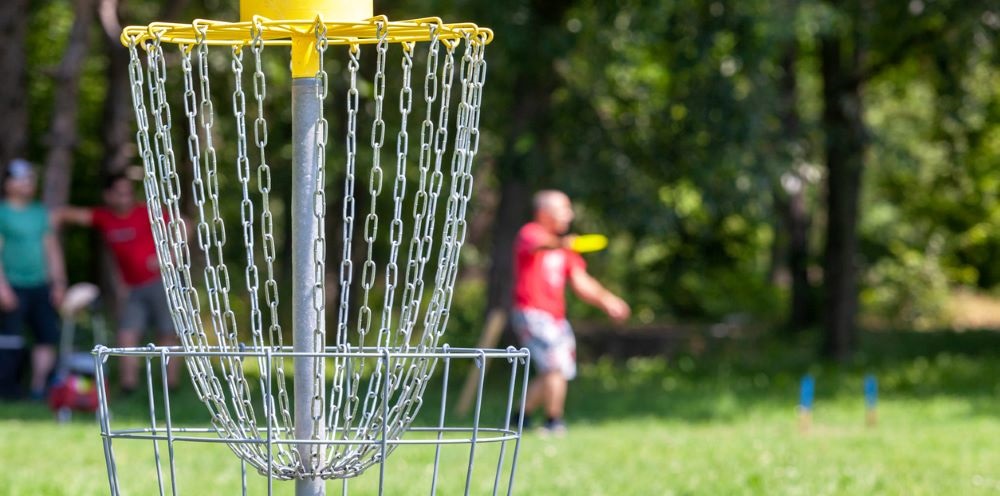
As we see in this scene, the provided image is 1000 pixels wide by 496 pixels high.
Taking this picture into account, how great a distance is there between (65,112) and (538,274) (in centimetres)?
635

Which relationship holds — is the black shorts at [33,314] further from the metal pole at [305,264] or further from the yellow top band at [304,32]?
the metal pole at [305,264]

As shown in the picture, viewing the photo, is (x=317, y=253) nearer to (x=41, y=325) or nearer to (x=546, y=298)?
(x=546, y=298)

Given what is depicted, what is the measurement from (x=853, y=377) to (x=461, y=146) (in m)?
13.8

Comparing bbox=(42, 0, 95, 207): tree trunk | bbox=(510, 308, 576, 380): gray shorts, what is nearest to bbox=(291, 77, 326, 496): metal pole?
bbox=(510, 308, 576, 380): gray shorts

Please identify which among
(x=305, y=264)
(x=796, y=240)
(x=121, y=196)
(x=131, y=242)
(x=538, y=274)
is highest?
(x=305, y=264)

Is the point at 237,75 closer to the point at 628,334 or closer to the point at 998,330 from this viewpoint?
the point at 628,334

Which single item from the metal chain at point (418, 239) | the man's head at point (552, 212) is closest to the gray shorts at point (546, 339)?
the man's head at point (552, 212)

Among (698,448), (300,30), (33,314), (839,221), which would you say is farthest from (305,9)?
(839,221)

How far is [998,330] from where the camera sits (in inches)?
934

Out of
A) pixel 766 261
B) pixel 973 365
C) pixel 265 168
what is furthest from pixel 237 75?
pixel 766 261

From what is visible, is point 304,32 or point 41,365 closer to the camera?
point 304,32

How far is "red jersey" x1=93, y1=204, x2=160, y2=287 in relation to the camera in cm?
1270

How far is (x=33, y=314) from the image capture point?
1260cm

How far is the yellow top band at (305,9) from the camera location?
11.2 feet
